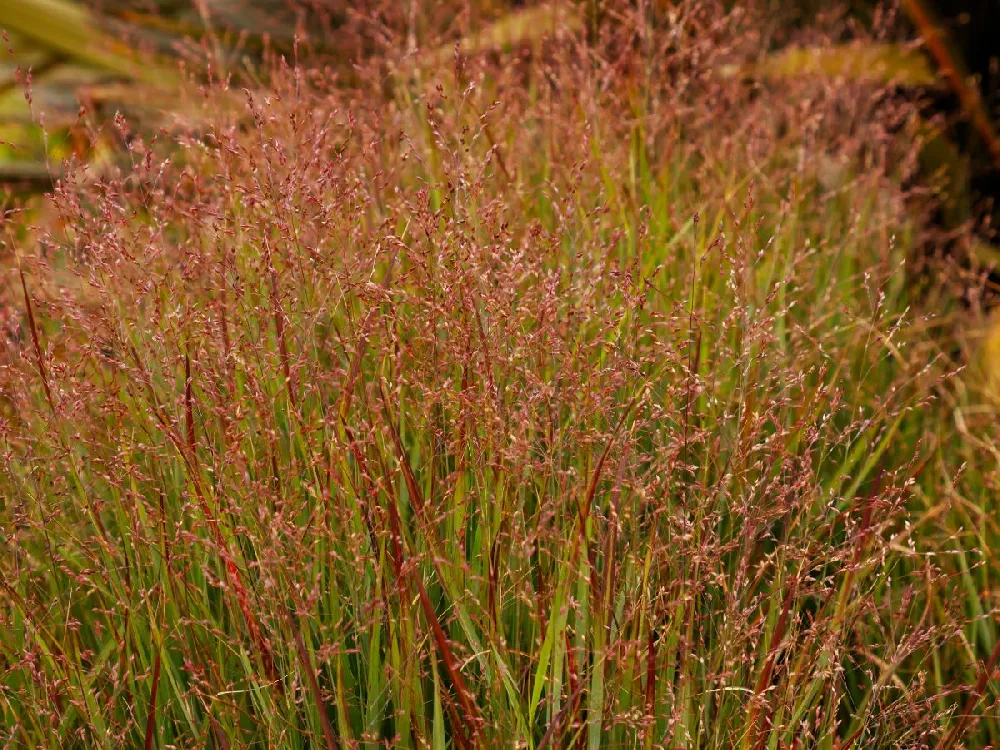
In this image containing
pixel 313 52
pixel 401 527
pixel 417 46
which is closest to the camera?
pixel 401 527

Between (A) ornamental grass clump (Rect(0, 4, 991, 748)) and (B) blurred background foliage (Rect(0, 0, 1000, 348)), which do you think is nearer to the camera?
(A) ornamental grass clump (Rect(0, 4, 991, 748))

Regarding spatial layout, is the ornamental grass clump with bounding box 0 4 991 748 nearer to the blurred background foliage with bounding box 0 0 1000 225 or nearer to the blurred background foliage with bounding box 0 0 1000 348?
the blurred background foliage with bounding box 0 0 1000 348

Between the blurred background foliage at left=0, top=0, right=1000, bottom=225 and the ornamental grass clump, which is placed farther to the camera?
the blurred background foliage at left=0, top=0, right=1000, bottom=225

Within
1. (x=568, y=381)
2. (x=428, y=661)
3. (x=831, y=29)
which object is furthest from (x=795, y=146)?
(x=428, y=661)

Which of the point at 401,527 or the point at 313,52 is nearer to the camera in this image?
the point at 401,527

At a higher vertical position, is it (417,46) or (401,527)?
(417,46)

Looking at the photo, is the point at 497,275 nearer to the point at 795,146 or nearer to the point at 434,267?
the point at 434,267

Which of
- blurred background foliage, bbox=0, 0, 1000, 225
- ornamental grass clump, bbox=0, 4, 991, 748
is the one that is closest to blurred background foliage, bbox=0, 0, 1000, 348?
blurred background foliage, bbox=0, 0, 1000, 225

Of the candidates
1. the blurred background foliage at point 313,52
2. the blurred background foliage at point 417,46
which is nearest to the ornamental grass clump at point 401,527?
the blurred background foliage at point 417,46

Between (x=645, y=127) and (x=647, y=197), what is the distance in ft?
0.73

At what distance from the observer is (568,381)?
1.51 m

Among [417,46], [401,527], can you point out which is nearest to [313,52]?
[417,46]

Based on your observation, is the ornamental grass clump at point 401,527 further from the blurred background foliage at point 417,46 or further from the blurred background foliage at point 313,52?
the blurred background foliage at point 313,52

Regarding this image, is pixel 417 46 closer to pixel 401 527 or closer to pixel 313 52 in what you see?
pixel 313 52
